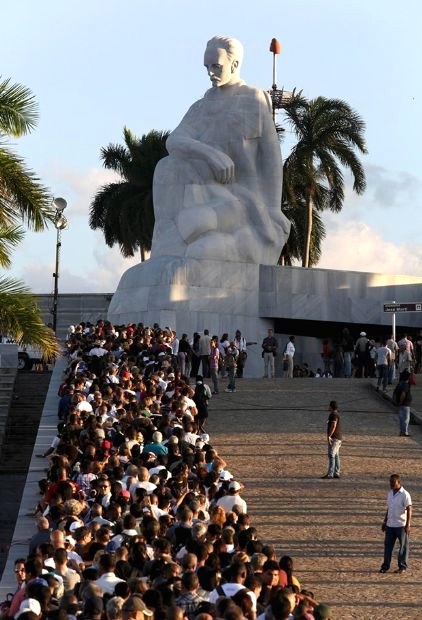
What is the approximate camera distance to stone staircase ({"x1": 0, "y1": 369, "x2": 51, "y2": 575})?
20.6 meters

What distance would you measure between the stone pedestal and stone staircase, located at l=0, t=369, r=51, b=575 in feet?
14.7

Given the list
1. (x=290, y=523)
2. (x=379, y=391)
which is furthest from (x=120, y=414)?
(x=379, y=391)

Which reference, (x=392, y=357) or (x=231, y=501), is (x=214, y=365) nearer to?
(x=392, y=357)

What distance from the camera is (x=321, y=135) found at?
4675 centimetres

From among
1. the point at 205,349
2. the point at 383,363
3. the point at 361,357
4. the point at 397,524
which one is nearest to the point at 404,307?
the point at 383,363

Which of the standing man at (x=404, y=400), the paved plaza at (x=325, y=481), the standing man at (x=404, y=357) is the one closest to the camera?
the paved plaza at (x=325, y=481)

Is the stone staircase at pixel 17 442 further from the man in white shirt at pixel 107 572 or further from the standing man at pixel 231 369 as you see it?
the man in white shirt at pixel 107 572

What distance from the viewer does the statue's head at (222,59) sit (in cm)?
3647

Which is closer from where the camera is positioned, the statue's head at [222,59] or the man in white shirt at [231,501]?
the man in white shirt at [231,501]

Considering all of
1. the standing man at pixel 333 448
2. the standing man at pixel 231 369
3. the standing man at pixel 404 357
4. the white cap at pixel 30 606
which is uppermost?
the standing man at pixel 404 357

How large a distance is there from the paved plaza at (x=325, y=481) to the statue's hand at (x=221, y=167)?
7.95m

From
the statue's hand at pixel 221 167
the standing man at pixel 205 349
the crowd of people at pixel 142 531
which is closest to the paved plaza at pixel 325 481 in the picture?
the standing man at pixel 205 349

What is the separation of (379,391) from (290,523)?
1182cm

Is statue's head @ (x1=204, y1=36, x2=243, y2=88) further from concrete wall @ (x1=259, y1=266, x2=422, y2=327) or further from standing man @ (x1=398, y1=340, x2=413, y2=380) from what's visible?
standing man @ (x1=398, y1=340, x2=413, y2=380)
